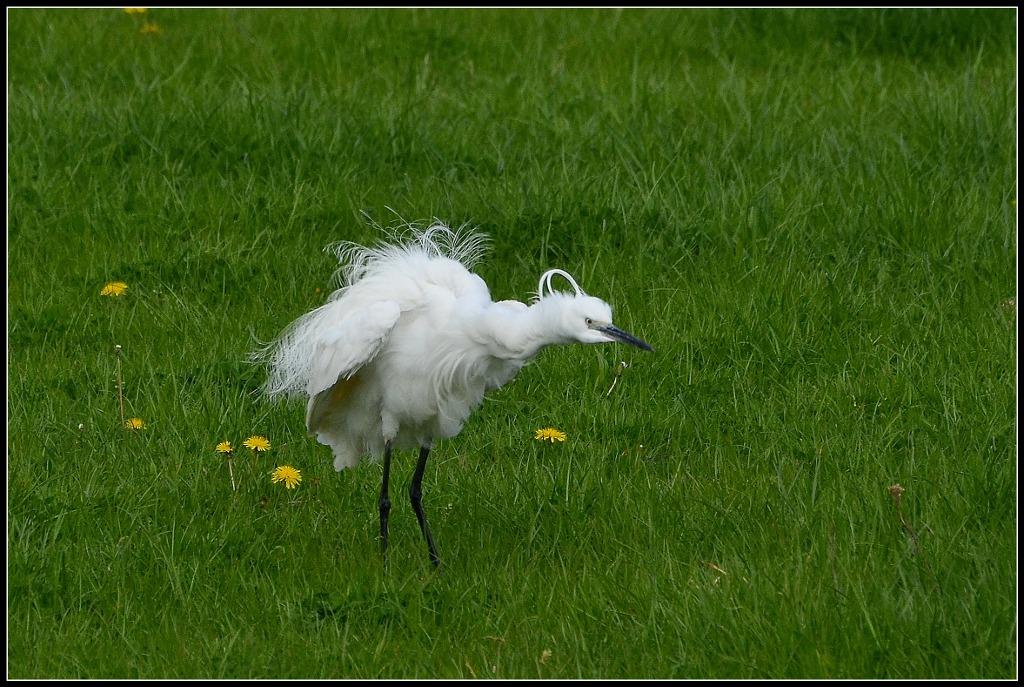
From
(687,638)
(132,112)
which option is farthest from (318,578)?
(132,112)

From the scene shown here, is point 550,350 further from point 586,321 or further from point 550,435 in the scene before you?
point 586,321

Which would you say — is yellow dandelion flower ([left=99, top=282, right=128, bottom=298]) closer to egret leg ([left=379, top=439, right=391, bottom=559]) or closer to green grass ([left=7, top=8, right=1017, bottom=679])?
green grass ([left=7, top=8, right=1017, bottom=679])

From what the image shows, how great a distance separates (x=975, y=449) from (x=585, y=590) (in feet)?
5.31

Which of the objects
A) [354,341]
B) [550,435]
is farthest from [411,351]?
[550,435]

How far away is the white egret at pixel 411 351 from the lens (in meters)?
3.84

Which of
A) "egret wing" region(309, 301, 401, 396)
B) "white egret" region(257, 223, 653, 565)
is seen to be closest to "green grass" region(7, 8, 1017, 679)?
"white egret" region(257, 223, 653, 565)

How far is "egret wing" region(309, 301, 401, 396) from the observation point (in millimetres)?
4027

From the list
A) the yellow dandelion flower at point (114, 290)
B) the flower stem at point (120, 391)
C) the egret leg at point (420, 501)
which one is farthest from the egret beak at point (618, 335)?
the yellow dandelion flower at point (114, 290)

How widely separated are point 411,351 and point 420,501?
0.61m

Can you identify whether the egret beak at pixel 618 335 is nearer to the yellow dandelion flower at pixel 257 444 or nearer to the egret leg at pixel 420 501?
the egret leg at pixel 420 501

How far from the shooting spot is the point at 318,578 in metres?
4.13

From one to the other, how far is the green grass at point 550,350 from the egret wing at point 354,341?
24.9 inches

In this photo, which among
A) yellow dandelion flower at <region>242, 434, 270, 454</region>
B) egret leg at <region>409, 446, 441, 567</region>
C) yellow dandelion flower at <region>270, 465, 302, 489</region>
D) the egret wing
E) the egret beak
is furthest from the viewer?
yellow dandelion flower at <region>242, 434, 270, 454</region>

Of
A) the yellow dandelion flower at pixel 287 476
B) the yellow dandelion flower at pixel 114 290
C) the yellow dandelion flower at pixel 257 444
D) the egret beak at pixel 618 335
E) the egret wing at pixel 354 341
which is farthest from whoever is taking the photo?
the yellow dandelion flower at pixel 114 290
